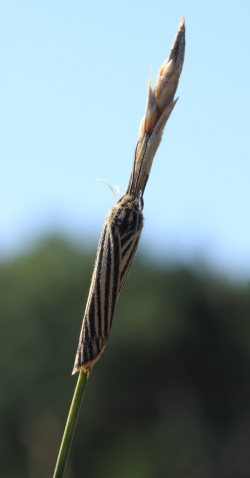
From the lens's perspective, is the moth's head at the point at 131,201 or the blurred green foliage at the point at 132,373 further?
the blurred green foliage at the point at 132,373

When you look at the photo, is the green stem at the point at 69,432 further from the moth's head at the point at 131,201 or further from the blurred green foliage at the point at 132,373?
the blurred green foliage at the point at 132,373

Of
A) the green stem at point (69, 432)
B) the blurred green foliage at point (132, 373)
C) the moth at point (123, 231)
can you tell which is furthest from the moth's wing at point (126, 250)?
the blurred green foliage at point (132, 373)

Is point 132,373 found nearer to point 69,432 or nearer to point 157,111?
point 157,111

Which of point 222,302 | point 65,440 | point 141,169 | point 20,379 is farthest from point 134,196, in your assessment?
point 222,302

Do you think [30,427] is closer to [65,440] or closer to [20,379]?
[20,379]

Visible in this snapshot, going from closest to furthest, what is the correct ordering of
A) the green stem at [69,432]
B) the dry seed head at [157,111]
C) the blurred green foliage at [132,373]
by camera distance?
1. the green stem at [69,432]
2. the dry seed head at [157,111]
3. the blurred green foliage at [132,373]

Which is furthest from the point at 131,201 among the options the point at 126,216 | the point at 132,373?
the point at 132,373

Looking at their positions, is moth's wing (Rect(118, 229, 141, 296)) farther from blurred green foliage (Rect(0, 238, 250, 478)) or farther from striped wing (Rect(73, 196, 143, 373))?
blurred green foliage (Rect(0, 238, 250, 478))
